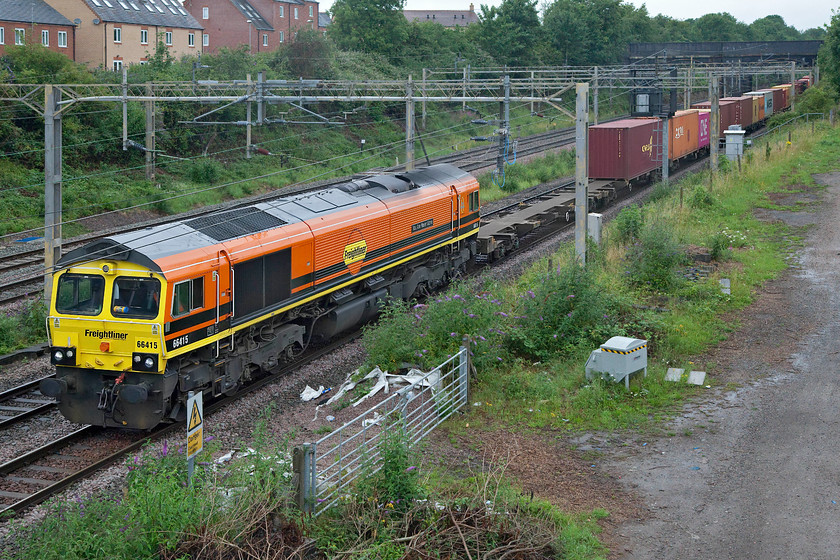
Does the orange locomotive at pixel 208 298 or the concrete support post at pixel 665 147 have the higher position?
the concrete support post at pixel 665 147

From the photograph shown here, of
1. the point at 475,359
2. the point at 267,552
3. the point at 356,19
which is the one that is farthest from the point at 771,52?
the point at 267,552

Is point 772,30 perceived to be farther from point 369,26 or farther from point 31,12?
point 31,12

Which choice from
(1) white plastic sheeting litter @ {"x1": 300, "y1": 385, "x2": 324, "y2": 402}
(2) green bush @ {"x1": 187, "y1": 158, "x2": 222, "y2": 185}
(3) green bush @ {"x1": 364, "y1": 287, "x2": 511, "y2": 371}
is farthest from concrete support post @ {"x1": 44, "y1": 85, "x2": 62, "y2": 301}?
(2) green bush @ {"x1": 187, "y1": 158, "x2": 222, "y2": 185}

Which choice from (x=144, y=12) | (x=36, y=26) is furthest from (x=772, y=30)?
(x=36, y=26)

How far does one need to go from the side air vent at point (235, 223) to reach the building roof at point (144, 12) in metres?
44.8

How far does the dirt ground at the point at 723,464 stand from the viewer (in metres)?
9.62

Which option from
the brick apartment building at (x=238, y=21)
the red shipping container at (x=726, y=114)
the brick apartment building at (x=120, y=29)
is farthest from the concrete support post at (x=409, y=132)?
the brick apartment building at (x=238, y=21)

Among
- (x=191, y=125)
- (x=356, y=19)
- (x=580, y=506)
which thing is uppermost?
(x=356, y=19)

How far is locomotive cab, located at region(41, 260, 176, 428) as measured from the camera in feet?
42.9

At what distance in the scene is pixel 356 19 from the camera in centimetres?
6781

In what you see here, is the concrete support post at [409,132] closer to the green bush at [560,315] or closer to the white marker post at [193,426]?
the green bush at [560,315]

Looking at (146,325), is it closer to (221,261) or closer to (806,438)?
(221,261)

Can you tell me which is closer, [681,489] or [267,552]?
[267,552]

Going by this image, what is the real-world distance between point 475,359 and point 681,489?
4.84m
